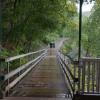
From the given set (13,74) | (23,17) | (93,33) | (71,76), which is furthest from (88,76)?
(93,33)

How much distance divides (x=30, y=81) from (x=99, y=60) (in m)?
4.72

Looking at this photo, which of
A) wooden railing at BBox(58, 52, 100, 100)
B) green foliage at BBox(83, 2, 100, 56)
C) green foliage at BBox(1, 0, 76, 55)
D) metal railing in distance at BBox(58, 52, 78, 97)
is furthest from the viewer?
green foliage at BBox(83, 2, 100, 56)

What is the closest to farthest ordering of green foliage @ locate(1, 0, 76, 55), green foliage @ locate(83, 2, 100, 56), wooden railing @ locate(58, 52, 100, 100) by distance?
wooden railing @ locate(58, 52, 100, 100)
green foliage @ locate(1, 0, 76, 55)
green foliage @ locate(83, 2, 100, 56)

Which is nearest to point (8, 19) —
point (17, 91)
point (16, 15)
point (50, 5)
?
point (16, 15)

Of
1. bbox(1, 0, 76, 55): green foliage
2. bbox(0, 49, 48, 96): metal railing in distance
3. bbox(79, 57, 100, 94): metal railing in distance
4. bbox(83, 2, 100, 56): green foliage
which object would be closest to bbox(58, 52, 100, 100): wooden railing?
bbox(79, 57, 100, 94): metal railing in distance

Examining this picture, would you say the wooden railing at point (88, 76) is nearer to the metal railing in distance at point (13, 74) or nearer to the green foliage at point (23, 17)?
the metal railing in distance at point (13, 74)

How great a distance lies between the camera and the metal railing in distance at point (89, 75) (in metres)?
7.72

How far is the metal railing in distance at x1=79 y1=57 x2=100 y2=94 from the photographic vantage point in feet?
25.3

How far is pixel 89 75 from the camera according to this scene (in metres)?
7.79

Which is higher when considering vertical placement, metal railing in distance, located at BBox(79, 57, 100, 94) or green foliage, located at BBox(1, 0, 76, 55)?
green foliage, located at BBox(1, 0, 76, 55)

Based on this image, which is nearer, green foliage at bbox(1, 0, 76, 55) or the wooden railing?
the wooden railing

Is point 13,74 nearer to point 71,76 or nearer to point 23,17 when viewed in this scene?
point 71,76

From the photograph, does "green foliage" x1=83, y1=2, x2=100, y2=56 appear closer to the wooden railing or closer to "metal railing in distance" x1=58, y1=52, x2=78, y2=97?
"metal railing in distance" x1=58, y1=52, x2=78, y2=97

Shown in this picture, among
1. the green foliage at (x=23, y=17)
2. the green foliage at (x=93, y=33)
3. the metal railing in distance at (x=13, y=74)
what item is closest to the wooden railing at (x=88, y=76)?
the metal railing in distance at (x=13, y=74)
